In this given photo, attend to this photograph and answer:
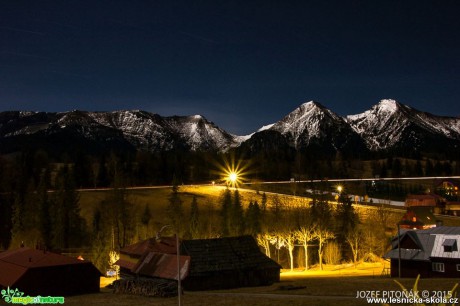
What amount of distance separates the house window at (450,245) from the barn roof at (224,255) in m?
19.6

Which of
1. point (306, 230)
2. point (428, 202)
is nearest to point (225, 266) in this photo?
point (306, 230)

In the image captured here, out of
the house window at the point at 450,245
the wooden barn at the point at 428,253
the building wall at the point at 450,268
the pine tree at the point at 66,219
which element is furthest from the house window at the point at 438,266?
the pine tree at the point at 66,219

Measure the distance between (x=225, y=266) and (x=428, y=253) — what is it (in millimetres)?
24237

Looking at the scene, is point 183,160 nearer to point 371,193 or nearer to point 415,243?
point 371,193

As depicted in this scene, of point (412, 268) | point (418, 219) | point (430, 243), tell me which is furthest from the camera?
point (418, 219)

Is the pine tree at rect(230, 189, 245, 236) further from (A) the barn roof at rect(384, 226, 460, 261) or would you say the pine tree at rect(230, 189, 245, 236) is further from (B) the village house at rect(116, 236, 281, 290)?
(A) the barn roof at rect(384, 226, 460, 261)

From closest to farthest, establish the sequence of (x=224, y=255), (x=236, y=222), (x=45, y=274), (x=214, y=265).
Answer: (x=45, y=274) < (x=214, y=265) < (x=224, y=255) < (x=236, y=222)

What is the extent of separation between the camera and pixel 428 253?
55.1 m

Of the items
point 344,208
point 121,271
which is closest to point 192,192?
point 344,208

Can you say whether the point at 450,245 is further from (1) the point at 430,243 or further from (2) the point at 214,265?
(2) the point at 214,265

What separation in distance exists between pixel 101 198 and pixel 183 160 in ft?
195

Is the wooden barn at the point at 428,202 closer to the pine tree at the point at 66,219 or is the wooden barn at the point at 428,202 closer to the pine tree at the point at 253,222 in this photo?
the pine tree at the point at 253,222

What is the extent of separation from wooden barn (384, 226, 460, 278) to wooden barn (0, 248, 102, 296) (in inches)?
1388

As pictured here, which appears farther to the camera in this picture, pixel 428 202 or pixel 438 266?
pixel 428 202
